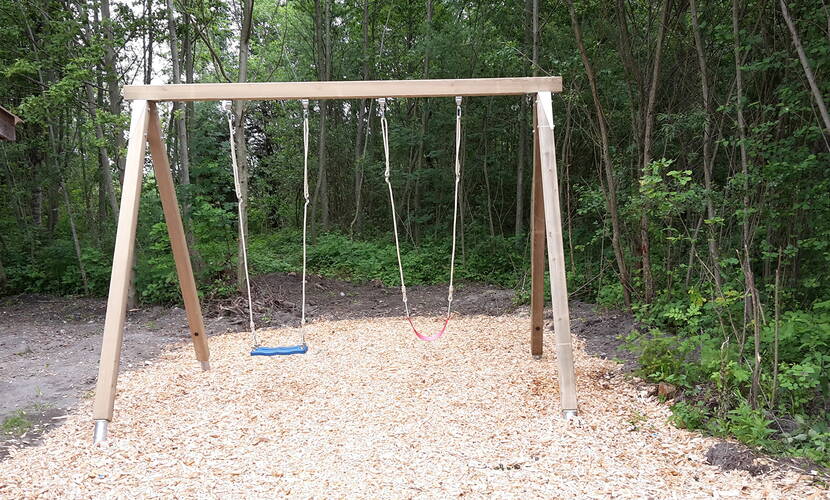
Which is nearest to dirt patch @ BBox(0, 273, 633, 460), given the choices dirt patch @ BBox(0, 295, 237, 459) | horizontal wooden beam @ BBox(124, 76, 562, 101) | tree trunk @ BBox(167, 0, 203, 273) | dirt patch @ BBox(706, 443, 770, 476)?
dirt patch @ BBox(0, 295, 237, 459)

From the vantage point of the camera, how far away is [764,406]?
313 cm

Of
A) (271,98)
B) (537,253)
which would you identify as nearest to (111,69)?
(271,98)

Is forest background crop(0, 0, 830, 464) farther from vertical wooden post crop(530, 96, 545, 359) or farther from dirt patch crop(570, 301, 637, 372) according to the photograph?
vertical wooden post crop(530, 96, 545, 359)

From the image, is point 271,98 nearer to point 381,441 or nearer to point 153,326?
point 381,441

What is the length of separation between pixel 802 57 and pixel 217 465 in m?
4.15

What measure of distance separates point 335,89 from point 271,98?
1.44 feet

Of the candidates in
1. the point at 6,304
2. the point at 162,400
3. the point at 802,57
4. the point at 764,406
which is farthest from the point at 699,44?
the point at 6,304

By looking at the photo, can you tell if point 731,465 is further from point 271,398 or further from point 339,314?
point 339,314

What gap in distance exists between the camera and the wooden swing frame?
3.29 metres

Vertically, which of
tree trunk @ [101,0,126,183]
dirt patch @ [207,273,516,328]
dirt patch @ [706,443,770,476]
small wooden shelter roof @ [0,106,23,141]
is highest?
tree trunk @ [101,0,126,183]

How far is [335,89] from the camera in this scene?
3.67 meters

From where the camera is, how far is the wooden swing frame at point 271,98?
3.29 m

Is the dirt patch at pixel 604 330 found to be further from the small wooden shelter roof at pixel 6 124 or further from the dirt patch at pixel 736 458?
the small wooden shelter roof at pixel 6 124

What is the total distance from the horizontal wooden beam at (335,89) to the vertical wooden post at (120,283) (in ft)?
0.55
